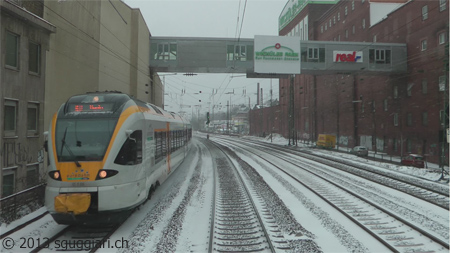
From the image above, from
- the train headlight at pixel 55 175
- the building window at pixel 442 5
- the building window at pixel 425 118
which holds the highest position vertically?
the building window at pixel 442 5

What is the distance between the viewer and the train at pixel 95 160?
19.7 ft

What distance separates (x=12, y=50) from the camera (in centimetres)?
1038

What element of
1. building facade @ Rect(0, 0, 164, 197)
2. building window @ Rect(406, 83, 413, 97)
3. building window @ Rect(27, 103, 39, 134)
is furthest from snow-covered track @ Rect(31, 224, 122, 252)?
building window @ Rect(406, 83, 413, 97)

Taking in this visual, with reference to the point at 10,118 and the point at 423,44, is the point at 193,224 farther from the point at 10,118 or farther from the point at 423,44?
the point at 423,44

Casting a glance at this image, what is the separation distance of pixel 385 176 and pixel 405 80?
20578 millimetres

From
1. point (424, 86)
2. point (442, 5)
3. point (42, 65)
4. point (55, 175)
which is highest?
point (442, 5)

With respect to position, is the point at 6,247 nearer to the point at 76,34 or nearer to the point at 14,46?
the point at 14,46

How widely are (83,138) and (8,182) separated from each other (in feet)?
20.0

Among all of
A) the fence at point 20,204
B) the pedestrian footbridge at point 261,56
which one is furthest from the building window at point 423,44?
the fence at point 20,204

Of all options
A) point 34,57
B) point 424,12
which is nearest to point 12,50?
point 34,57

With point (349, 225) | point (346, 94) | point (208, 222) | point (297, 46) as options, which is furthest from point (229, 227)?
point (346, 94)

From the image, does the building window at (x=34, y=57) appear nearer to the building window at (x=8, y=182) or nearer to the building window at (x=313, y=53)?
the building window at (x=8, y=182)

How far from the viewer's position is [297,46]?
26.1 meters

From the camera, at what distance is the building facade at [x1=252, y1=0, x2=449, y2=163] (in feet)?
84.3
